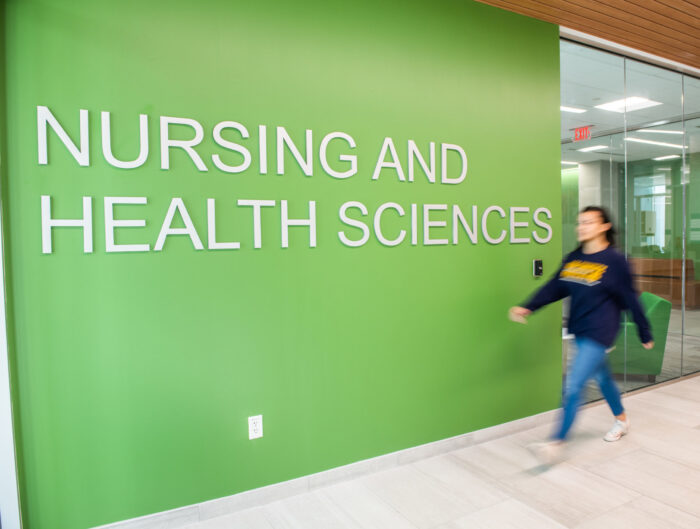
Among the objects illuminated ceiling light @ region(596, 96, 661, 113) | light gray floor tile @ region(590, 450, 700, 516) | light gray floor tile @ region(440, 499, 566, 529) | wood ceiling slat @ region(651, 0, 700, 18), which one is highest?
wood ceiling slat @ region(651, 0, 700, 18)

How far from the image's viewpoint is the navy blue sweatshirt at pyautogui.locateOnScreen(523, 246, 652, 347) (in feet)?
9.05

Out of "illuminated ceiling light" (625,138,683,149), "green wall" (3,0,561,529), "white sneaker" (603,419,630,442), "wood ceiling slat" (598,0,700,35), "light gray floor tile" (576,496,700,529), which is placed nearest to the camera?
"green wall" (3,0,561,529)

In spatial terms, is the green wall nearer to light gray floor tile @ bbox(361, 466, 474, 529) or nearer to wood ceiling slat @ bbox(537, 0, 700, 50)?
light gray floor tile @ bbox(361, 466, 474, 529)

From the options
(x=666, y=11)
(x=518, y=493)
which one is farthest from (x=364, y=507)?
(x=666, y=11)

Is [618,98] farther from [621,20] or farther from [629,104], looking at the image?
[621,20]

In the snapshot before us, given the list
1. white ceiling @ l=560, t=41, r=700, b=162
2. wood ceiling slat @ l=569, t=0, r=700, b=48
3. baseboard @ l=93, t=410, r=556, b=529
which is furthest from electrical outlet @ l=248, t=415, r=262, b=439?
wood ceiling slat @ l=569, t=0, r=700, b=48

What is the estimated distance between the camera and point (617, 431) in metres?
3.29

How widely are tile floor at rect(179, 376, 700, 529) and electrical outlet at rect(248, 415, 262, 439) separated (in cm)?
38

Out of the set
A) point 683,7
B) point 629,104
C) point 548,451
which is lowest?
point 548,451

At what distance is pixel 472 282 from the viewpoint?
3.22 meters

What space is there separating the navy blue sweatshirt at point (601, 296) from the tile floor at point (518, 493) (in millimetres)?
791

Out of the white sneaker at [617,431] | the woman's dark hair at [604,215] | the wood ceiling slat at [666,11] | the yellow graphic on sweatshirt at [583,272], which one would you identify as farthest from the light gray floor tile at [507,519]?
the wood ceiling slat at [666,11]

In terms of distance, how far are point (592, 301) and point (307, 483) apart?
1933 millimetres

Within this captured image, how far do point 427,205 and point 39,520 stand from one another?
2.56 meters
